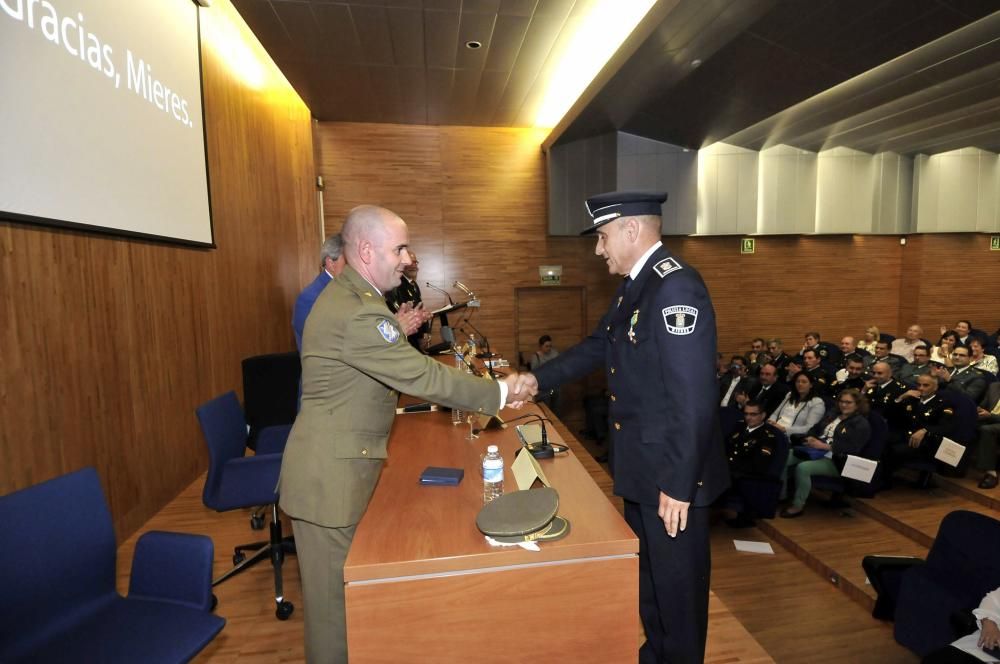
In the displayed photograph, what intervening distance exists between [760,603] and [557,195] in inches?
236

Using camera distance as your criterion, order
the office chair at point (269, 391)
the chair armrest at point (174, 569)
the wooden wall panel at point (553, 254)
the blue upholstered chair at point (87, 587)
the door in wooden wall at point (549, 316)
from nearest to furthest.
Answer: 1. the blue upholstered chair at point (87, 587)
2. the chair armrest at point (174, 569)
3. the office chair at point (269, 391)
4. the wooden wall panel at point (553, 254)
5. the door in wooden wall at point (549, 316)

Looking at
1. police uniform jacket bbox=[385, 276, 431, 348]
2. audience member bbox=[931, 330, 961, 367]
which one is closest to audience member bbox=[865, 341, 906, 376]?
audience member bbox=[931, 330, 961, 367]

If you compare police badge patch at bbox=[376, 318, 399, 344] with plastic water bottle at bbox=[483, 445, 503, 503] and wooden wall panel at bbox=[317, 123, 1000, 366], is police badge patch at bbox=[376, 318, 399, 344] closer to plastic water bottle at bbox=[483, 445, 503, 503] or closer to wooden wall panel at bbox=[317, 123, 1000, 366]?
plastic water bottle at bbox=[483, 445, 503, 503]

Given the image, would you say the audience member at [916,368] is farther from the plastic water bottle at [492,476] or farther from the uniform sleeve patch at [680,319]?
the plastic water bottle at [492,476]

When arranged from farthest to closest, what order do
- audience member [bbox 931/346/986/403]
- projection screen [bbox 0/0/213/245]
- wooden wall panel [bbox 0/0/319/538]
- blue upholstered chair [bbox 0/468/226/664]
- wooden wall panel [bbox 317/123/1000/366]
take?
wooden wall panel [bbox 317/123/1000/366] < audience member [bbox 931/346/986/403] < wooden wall panel [bbox 0/0/319/538] < projection screen [bbox 0/0/213/245] < blue upholstered chair [bbox 0/468/226/664]

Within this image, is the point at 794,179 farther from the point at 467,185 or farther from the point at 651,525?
the point at 651,525

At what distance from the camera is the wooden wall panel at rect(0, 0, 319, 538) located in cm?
229

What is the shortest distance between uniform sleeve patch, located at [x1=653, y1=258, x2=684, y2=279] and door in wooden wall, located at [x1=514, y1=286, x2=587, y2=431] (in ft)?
22.0

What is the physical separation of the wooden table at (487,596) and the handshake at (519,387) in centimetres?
57

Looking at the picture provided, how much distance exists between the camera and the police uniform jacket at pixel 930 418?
4.89 metres

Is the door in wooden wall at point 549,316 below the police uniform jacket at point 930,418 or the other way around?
the other way around

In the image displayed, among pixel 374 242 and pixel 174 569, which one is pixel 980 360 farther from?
pixel 174 569

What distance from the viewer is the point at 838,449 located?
4.81 meters

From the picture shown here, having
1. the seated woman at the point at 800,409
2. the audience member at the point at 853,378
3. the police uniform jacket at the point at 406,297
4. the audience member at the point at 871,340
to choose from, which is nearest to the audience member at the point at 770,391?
the seated woman at the point at 800,409
